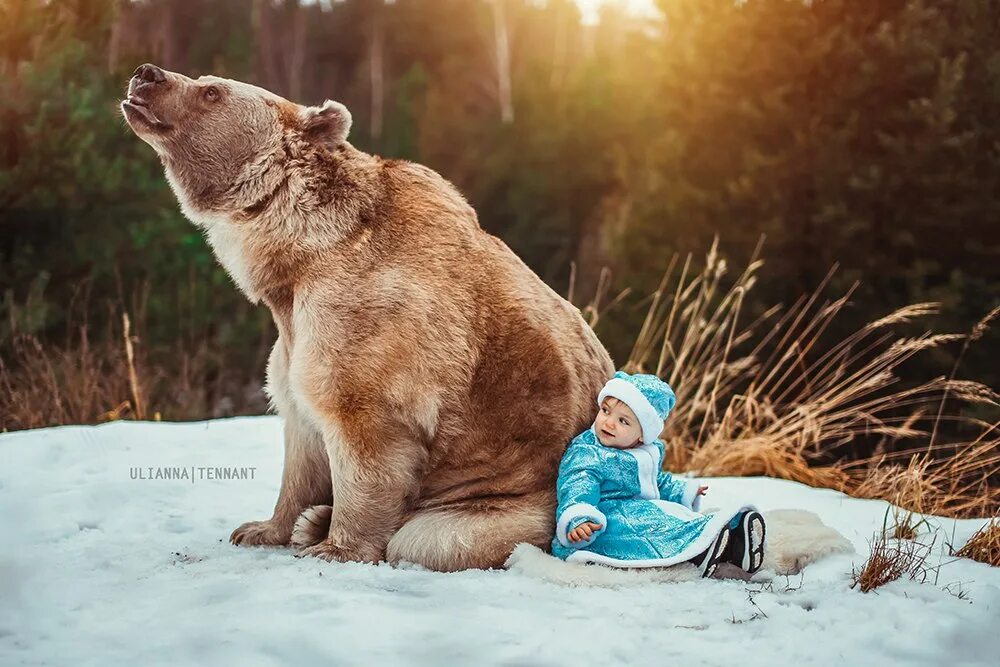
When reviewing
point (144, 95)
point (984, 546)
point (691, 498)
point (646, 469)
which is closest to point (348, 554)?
point (646, 469)

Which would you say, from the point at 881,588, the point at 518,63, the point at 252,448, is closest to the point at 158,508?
the point at 252,448

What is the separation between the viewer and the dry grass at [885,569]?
3152 mm

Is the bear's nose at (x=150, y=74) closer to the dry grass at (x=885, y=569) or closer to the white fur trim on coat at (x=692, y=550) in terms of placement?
the white fur trim on coat at (x=692, y=550)

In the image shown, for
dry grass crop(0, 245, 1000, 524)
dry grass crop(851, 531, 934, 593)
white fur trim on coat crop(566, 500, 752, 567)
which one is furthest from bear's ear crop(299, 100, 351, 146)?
dry grass crop(0, 245, 1000, 524)

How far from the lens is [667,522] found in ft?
10.6

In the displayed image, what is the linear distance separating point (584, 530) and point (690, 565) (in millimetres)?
365

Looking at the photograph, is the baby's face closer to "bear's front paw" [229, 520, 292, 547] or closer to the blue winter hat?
the blue winter hat

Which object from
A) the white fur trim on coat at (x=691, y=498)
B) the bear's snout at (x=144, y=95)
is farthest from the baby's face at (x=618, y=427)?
the bear's snout at (x=144, y=95)

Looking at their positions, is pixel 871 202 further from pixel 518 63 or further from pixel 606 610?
pixel 518 63

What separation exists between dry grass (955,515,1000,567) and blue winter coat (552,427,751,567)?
117 centimetres

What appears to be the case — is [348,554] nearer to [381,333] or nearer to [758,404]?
[381,333]

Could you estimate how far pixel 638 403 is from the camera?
329cm

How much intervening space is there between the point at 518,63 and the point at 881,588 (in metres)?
28.2

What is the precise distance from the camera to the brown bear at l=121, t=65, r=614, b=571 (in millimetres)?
3234
